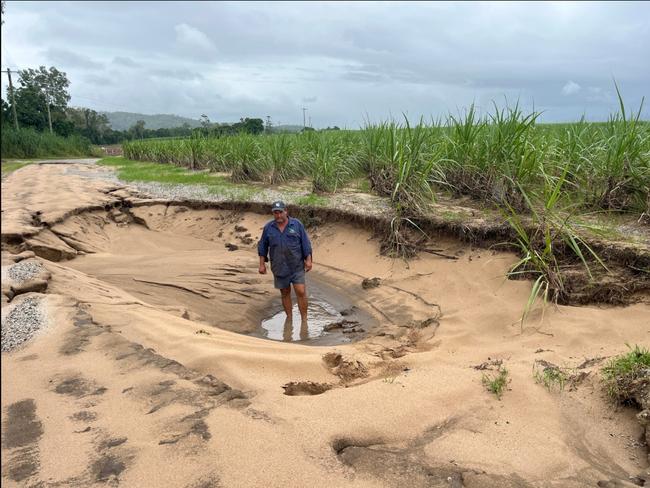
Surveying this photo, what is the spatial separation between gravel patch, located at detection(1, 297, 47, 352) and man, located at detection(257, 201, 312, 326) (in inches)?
86.5

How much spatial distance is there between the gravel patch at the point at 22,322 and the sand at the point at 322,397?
0.27ft

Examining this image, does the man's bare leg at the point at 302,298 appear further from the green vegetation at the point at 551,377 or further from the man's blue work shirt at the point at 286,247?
the green vegetation at the point at 551,377

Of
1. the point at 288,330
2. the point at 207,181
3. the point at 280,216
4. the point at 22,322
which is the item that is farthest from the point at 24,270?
the point at 207,181

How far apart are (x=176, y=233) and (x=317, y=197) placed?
2.87 m

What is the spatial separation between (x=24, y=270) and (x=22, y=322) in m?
0.97

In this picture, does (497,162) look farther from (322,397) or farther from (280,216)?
(322,397)

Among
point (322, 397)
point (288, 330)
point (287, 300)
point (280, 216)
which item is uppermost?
point (280, 216)

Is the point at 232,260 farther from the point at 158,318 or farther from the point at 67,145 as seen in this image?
the point at 67,145

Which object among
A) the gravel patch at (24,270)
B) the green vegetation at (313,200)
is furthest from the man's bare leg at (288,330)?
the green vegetation at (313,200)

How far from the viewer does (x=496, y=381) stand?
9.90ft

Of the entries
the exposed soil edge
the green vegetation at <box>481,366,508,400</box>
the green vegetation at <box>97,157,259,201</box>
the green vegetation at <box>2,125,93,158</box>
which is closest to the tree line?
the green vegetation at <box>2,125,93,158</box>

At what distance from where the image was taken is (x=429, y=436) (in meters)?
2.56

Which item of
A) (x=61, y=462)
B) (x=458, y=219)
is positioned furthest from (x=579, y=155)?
(x=61, y=462)

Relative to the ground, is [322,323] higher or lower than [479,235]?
lower
